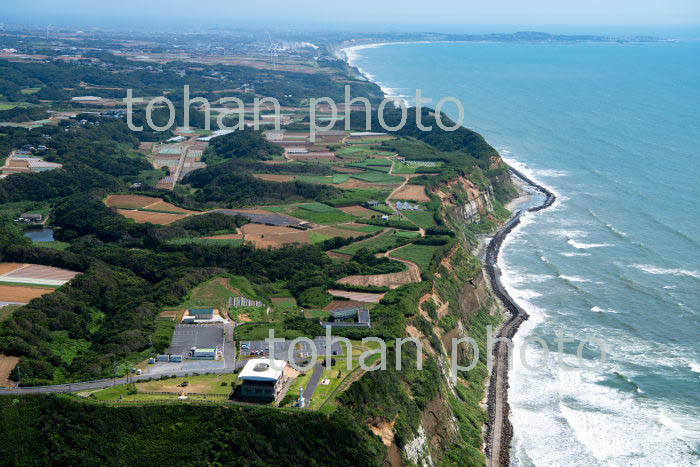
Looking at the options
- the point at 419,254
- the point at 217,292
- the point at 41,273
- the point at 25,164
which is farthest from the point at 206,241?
the point at 25,164

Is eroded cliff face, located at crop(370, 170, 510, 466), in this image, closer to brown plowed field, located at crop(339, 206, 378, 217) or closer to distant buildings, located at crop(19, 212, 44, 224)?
brown plowed field, located at crop(339, 206, 378, 217)

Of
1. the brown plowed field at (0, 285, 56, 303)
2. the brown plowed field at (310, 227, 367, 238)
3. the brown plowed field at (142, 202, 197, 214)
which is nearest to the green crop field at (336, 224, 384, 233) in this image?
the brown plowed field at (310, 227, 367, 238)

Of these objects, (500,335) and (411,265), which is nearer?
(500,335)

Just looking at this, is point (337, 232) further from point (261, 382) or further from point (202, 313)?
point (261, 382)

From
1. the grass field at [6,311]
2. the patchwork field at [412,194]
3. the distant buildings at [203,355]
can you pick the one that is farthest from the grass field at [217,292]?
the patchwork field at [412,194]

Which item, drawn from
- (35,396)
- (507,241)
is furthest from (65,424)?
(507,241)

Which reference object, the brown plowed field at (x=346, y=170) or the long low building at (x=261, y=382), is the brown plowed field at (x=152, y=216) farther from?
the long low building at (x=261, y=382)
